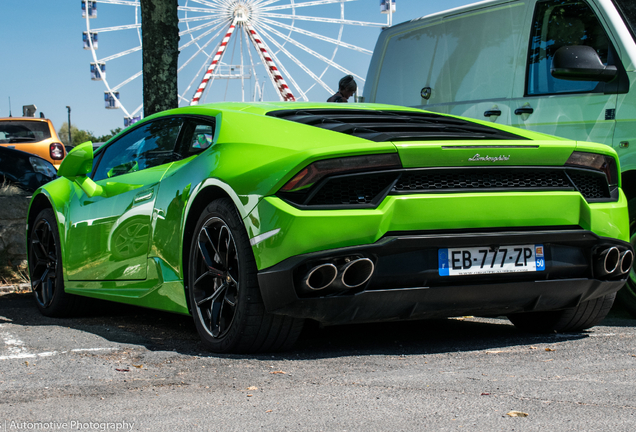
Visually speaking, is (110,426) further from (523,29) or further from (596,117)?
(523,29)

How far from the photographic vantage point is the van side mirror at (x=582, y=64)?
4848 mm

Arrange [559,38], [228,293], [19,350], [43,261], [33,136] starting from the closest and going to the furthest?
[228,293] → [19,350] → [559,38] → [43,261] → [33,136]

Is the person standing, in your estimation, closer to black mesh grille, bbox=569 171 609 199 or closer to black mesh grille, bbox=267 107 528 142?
black mesh grille, bbox=267 107 528 142

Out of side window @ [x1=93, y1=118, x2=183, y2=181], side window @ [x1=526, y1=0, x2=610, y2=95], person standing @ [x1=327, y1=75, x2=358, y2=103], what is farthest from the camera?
person standing @ [x1=327, y1=75, x2=358, y2=103]

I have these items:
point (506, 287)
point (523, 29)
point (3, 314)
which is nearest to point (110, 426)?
point (506, 287)

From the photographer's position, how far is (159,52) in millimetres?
8250

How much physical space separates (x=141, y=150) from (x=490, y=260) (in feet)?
7.56

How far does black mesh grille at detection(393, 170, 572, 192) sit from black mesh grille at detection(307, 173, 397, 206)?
7 cm

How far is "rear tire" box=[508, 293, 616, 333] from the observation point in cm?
417

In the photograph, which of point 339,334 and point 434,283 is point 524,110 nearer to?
point 339,334

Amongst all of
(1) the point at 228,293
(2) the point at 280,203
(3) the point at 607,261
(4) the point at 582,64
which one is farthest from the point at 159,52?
(3) the point at 607,261

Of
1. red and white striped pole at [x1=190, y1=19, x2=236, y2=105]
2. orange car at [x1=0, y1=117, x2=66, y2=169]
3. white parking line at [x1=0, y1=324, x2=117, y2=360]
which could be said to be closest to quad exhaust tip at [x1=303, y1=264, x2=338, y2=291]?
white parking line at [x1=0, y1=324, x2=117, y2=360]

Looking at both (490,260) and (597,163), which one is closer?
(490,260)

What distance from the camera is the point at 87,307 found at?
17.7 ft
